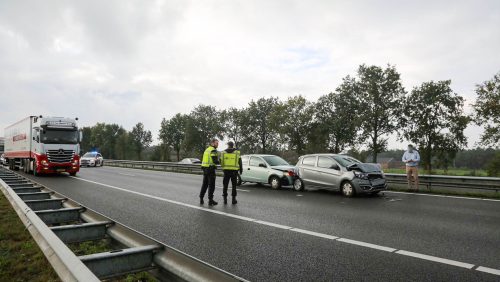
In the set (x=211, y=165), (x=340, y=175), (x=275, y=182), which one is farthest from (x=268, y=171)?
(x=211, y=165)

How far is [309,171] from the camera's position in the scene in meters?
14.2

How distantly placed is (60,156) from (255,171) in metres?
11.9

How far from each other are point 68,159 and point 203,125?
69.9m

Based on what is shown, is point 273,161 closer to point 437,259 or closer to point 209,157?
point 209,157

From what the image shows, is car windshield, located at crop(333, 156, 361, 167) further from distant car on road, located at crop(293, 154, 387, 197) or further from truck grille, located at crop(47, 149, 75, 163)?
truck grille, located at crop(47, 149, 75, 163)

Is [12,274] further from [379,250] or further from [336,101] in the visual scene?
[336,101]

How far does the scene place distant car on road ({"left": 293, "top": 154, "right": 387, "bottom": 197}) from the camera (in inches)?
486

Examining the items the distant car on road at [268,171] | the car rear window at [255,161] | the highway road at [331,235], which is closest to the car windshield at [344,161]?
the distant car on road at [268,171]

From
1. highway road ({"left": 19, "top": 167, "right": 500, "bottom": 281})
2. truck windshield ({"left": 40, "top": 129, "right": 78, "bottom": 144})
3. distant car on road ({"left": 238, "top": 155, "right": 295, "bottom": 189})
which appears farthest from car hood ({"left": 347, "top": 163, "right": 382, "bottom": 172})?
truck windshield ({"left": 40, "top": 129, "right": 78, "bottom": 144})

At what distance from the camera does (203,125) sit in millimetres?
90562

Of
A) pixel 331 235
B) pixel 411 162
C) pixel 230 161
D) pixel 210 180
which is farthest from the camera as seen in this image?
pixel 411 162

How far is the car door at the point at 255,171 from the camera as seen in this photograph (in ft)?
52.2

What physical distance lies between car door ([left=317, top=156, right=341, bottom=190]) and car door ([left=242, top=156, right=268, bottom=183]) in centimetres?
290

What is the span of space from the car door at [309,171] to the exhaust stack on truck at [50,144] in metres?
14.1
